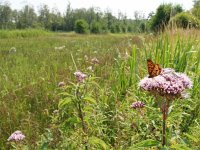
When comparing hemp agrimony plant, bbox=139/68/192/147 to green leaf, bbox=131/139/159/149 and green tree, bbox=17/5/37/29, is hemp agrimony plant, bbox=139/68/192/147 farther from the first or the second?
green tree, bbox=17/5/37/29

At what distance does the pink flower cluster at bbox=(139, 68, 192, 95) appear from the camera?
1547mm

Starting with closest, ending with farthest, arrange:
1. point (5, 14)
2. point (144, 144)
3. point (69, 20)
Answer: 1. point (144, 144)
2. point (5, 14)
3. point (69, 20)

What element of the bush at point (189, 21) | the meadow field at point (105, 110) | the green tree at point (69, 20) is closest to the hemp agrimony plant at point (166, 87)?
the meadow field at point (105, 110)

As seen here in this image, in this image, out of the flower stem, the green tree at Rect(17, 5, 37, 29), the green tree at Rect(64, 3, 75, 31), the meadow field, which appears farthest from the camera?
the green tree at Rect(64, 3, 75, 31)

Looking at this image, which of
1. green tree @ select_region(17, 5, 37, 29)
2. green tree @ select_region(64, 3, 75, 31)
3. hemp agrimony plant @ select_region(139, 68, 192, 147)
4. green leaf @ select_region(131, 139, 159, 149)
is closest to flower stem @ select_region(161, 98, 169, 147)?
hemp agrimony plant @ select_region(139, 68, 192, 147)

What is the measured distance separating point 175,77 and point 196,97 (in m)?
2.37

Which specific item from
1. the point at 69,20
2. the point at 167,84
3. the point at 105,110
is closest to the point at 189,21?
the point at 105,110

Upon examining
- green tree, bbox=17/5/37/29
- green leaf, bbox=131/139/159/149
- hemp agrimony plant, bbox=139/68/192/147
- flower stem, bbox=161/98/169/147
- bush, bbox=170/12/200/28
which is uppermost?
green tree, bbox=17/5/37/29

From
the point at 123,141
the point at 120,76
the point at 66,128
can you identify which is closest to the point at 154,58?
the point at 120,76

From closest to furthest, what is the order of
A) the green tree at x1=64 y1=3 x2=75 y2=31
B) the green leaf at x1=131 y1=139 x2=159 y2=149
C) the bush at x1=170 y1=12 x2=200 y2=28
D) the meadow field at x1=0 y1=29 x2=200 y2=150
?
the green leaf at x1=131 y1=139 x2=159 y2=149, the meadow field at x1=0 y1=29 x2=200 y2=150, the bush at x1=170 y1=12 x2=200 y2=28, the green tree at x1=64 y1=3 x2=75 y2=31

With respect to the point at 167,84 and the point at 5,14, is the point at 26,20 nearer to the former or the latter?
the point at 5,14

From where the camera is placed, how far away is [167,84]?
156 centimetres

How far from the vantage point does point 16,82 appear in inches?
270

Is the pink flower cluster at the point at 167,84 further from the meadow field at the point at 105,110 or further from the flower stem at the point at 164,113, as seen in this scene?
the meadow field at the point at 105,110
